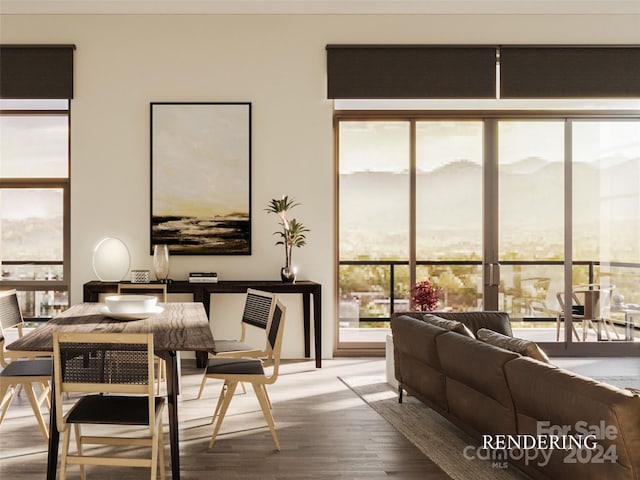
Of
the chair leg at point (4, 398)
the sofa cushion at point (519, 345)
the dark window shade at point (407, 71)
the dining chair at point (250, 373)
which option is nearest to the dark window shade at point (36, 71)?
the dark window shade at point (407, 71)

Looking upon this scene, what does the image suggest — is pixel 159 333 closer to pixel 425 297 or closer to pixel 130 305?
pixel 130 305

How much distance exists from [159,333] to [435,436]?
183 centimetres

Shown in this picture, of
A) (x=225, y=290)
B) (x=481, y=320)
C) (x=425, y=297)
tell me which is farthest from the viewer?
(x=225, y=290)

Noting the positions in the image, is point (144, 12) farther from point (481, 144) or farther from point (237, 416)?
point (237, 416)

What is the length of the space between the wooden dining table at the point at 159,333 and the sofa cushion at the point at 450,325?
60.3 inches

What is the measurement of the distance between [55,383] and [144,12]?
4.66m

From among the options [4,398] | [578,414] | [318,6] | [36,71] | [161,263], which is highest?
[318,6]

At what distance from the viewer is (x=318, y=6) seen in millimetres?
6172

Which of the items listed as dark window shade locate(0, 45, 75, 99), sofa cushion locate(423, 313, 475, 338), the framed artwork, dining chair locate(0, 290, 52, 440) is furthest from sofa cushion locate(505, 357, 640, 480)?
dark window shade locate(0, 45, 75, 99)

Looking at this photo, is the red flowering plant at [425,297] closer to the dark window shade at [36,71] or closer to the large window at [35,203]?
the large window at [35,203]

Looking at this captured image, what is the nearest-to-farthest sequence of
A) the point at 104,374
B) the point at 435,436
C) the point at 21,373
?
the point at 104,374 < the point at 21,373 < the point at 435,436

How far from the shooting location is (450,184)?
6457 mm

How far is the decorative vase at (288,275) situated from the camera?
593 centimetres

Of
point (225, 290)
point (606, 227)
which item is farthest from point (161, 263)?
point (606, 227)
